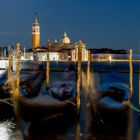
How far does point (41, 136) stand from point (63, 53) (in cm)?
12057

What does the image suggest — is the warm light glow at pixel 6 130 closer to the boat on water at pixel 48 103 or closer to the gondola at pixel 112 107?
the boat on water at pixel 48 103

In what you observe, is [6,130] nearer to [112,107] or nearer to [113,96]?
[112,107]

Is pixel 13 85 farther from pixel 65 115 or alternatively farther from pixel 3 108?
pixel 65 115

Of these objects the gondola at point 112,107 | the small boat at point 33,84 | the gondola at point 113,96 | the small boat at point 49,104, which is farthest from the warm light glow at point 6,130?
the gondola at point 113,96

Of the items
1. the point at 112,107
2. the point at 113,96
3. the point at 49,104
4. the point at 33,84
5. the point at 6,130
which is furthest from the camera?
the point at 33,84

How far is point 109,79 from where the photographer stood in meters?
20.5

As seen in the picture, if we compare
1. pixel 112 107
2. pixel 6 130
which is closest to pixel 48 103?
pixel 6 130

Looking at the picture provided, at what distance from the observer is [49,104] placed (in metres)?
20.2

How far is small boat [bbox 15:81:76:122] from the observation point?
1994 centimetres

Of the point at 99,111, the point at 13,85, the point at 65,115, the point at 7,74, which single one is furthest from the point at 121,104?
the point at 7,74

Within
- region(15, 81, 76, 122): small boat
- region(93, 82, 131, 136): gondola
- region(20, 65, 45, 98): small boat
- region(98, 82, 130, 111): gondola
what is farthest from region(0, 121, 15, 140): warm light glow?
region(98, 82, 130, 111): gondola

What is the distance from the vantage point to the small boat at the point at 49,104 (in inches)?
785

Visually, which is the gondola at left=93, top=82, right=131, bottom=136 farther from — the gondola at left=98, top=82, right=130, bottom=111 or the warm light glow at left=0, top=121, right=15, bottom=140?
the warm light glow at left=0, top=121, right=15, bottom=140

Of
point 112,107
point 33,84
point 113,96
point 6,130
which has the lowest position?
point 6,130
